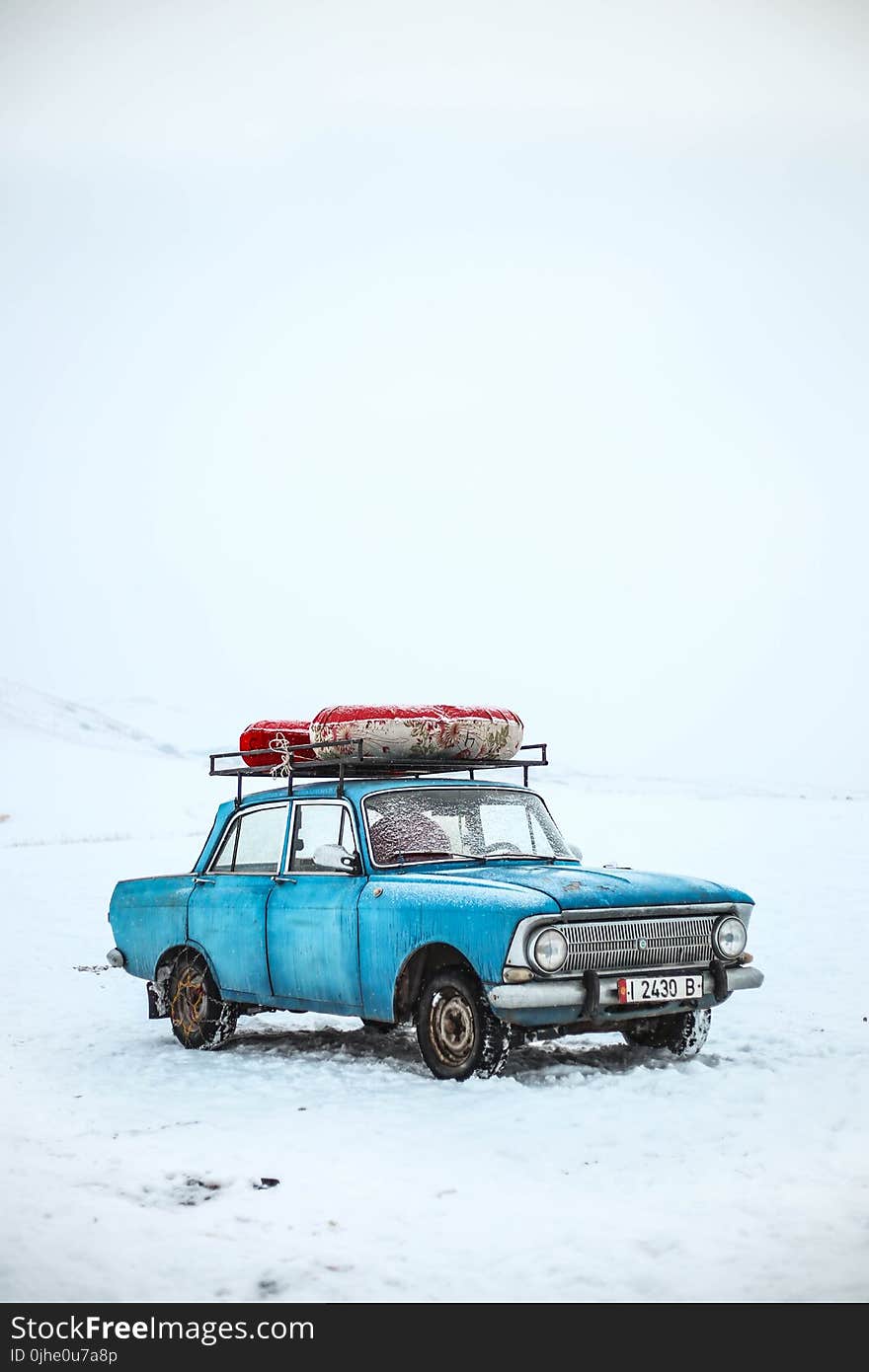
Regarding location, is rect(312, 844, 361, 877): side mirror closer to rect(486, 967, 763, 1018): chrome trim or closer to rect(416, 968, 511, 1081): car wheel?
rect(416, 968, 511, 1081): car wheel

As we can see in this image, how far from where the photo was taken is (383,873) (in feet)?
28.8

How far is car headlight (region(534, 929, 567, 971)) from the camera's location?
7.68 metres

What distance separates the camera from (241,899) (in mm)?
9680

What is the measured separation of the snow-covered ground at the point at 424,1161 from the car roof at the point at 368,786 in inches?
64.7

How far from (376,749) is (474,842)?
35.4 inches

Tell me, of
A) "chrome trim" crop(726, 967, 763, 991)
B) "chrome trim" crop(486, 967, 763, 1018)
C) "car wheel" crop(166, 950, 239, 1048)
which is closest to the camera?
"chrome trim" crop(486, 967, 763, 1018)

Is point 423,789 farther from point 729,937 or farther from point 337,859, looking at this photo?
point 729,937

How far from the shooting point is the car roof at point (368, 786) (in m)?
9.30

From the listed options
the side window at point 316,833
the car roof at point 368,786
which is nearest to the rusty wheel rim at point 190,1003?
the side window at point 316,833

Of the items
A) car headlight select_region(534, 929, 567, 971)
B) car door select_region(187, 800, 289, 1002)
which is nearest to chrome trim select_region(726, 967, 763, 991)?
car headlight select_region(534, 929, 567, 971)

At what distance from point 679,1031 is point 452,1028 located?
5.05ft

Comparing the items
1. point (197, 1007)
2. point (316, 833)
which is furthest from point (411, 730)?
point (197, 1007)

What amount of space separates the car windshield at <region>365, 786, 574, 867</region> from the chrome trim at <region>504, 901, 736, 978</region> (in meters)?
1.28

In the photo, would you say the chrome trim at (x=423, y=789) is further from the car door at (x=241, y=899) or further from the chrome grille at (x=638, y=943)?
the chrome grille at (x=638, y=943)
